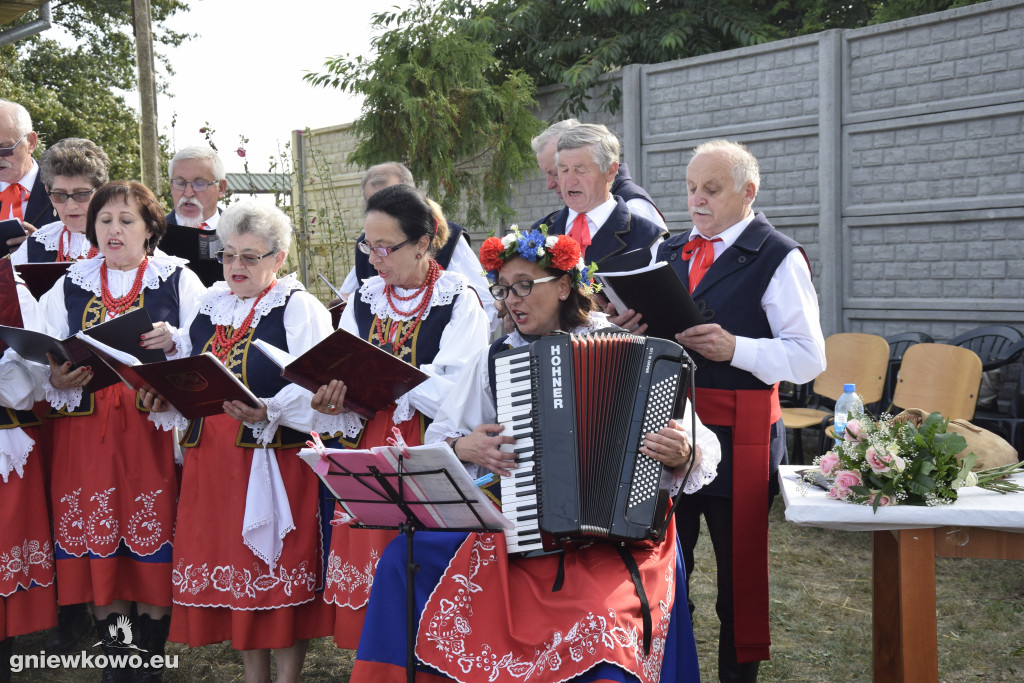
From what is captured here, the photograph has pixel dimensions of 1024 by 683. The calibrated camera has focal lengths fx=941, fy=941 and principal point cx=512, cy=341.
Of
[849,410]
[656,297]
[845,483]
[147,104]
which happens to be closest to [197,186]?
[656,297]

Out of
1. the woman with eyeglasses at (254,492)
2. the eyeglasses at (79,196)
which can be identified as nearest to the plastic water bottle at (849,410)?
the woman with eyeglasses at (254,492)

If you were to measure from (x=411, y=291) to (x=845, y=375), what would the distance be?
419cm

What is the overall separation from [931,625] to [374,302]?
7.16 feet

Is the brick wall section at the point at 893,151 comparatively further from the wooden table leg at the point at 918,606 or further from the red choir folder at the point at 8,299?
the red choir folder at the point at 8,299

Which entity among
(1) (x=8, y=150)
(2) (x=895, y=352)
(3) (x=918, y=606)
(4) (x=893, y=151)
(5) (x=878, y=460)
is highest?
(4) (x=893, y=151)

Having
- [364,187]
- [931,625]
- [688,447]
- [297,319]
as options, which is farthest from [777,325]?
[364,187]

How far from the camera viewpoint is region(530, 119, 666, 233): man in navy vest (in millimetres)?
4770

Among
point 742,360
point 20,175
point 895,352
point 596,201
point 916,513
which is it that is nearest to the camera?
point 916,513

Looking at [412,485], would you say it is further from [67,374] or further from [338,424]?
[67,374]

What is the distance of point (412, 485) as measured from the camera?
2594 mm

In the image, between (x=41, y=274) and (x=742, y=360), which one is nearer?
(x=742, y=360)

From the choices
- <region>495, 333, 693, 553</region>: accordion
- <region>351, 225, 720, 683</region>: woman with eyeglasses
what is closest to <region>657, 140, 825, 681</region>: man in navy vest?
<region>351, 225, 720, 683</region>: woman with eyeglasses

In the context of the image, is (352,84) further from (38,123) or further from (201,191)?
(38,123)

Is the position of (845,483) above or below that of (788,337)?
below
